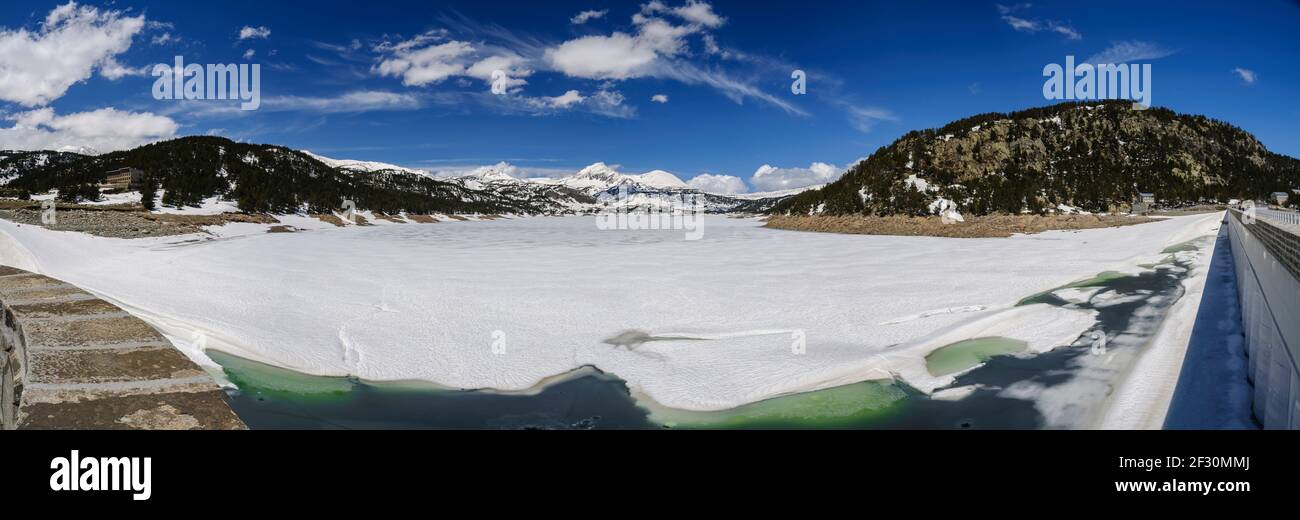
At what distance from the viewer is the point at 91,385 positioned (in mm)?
4375

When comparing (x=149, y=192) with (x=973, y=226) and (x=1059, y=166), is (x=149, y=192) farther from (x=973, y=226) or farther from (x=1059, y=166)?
(x=1059, y=166)

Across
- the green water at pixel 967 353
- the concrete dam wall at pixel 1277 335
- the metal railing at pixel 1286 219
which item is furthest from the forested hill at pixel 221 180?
the metal railing at pixel 1286 219

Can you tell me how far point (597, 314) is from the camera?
423 inches

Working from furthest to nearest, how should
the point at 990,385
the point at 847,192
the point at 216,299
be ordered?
the point at 847,192 < the point at 216,299 < the point at 990,385

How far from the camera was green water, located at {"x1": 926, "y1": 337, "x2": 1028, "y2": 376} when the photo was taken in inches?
282

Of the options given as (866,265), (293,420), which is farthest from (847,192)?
(293,420)

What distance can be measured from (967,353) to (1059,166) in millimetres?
97642

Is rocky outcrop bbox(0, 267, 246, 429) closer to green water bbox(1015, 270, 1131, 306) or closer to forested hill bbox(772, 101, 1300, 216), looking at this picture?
green water bbox(1015, 270, 1131, 306)

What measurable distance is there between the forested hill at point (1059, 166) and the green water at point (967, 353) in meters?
62.1

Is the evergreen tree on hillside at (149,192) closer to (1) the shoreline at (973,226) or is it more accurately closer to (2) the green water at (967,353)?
(1) the shoreline at (973,226)

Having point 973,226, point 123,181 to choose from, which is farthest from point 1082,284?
point 123,181

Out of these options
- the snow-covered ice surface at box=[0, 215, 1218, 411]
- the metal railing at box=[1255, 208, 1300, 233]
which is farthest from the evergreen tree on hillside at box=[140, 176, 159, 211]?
the metal railing at box=[1255, 208, 1300, 233]
